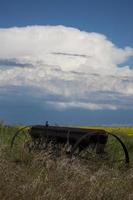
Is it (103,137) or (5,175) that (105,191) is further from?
(103,137)

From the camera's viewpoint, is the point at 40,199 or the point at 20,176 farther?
the point at 20,176

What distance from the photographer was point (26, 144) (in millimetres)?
14391

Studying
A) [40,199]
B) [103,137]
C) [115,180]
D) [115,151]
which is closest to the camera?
[40,199]

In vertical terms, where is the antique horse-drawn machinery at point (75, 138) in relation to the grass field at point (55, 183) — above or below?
above

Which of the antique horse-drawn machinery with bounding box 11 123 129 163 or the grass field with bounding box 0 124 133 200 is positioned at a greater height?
the antique horse-drawn machinery with bounding box 11 123 129 163

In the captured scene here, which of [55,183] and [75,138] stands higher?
[75,138]

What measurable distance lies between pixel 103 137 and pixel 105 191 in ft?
28.7

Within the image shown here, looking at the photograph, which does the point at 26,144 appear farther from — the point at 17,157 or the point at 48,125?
the point at 48,125

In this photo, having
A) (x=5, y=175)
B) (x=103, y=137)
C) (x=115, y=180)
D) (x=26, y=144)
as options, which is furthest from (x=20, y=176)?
(x=103, y=137)

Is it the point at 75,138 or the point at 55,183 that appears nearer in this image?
the point at 55,183

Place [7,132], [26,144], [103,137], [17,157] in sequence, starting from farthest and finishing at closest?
[7,132] → [103,137] → [26,144] → [17,157]

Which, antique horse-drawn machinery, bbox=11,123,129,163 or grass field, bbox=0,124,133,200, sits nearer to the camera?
grass field, bbox=0,124,133,200

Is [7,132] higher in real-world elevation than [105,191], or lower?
higher

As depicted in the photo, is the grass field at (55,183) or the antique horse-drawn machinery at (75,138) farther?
the antique horse-drawn machinery at (75,138)
